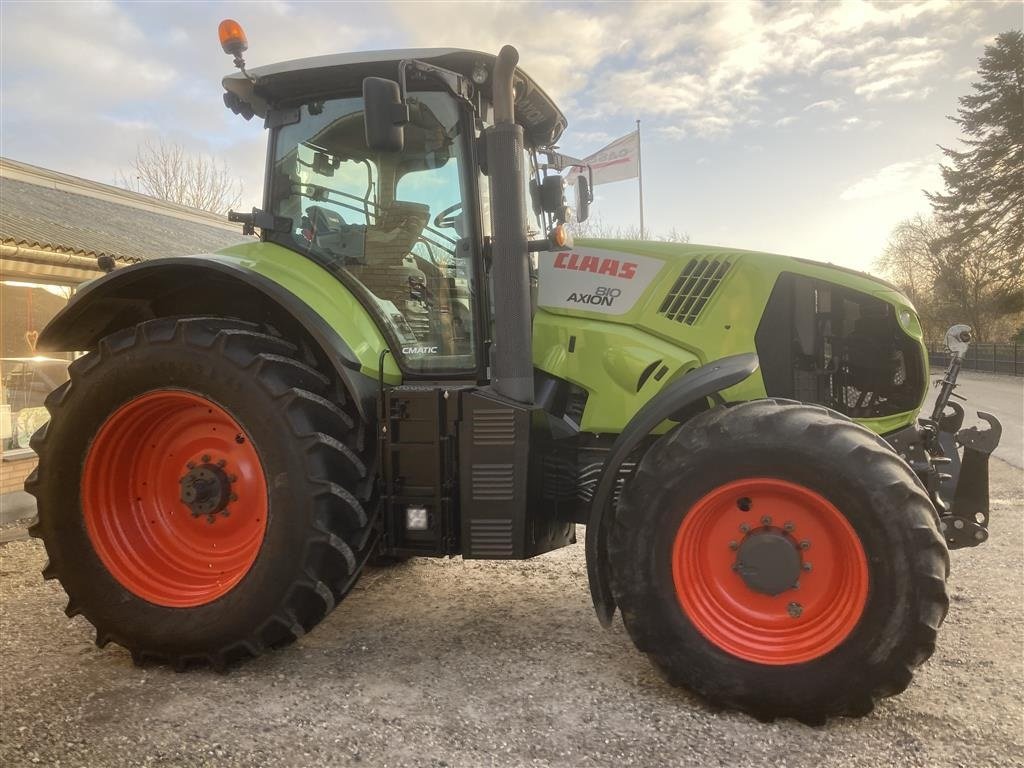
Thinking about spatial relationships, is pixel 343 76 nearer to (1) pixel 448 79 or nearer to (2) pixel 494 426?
(1) pixel 448 79

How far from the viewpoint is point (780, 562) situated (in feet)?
8.09

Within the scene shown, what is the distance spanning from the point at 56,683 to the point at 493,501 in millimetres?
1805

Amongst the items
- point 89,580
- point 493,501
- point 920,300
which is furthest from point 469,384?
point 920,300

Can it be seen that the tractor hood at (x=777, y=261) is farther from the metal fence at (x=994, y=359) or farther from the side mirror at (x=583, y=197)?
the metal fence at (x=994, y=359)

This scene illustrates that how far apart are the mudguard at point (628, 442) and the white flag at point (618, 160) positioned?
27.8 ft

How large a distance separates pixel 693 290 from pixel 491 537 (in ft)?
4.43

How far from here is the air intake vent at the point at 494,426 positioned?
9.55ft

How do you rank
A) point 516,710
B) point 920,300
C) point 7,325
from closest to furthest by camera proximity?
1. point 516,710
2. point 7,325
3. point 920,300

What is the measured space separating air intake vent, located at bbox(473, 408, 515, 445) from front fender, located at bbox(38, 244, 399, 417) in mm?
447

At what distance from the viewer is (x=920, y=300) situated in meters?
35.5

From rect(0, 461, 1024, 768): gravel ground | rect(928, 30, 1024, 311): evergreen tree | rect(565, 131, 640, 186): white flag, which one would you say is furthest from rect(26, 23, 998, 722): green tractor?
rect(928, 30, 1024, 311): evergreen tree

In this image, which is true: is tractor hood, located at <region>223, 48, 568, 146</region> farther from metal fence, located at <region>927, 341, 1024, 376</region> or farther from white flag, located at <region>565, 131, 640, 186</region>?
metal fence, located at <region>927, 341, 1024, 376</region>

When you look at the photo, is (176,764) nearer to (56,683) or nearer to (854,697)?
(56,683)

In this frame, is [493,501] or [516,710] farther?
[493,501]
